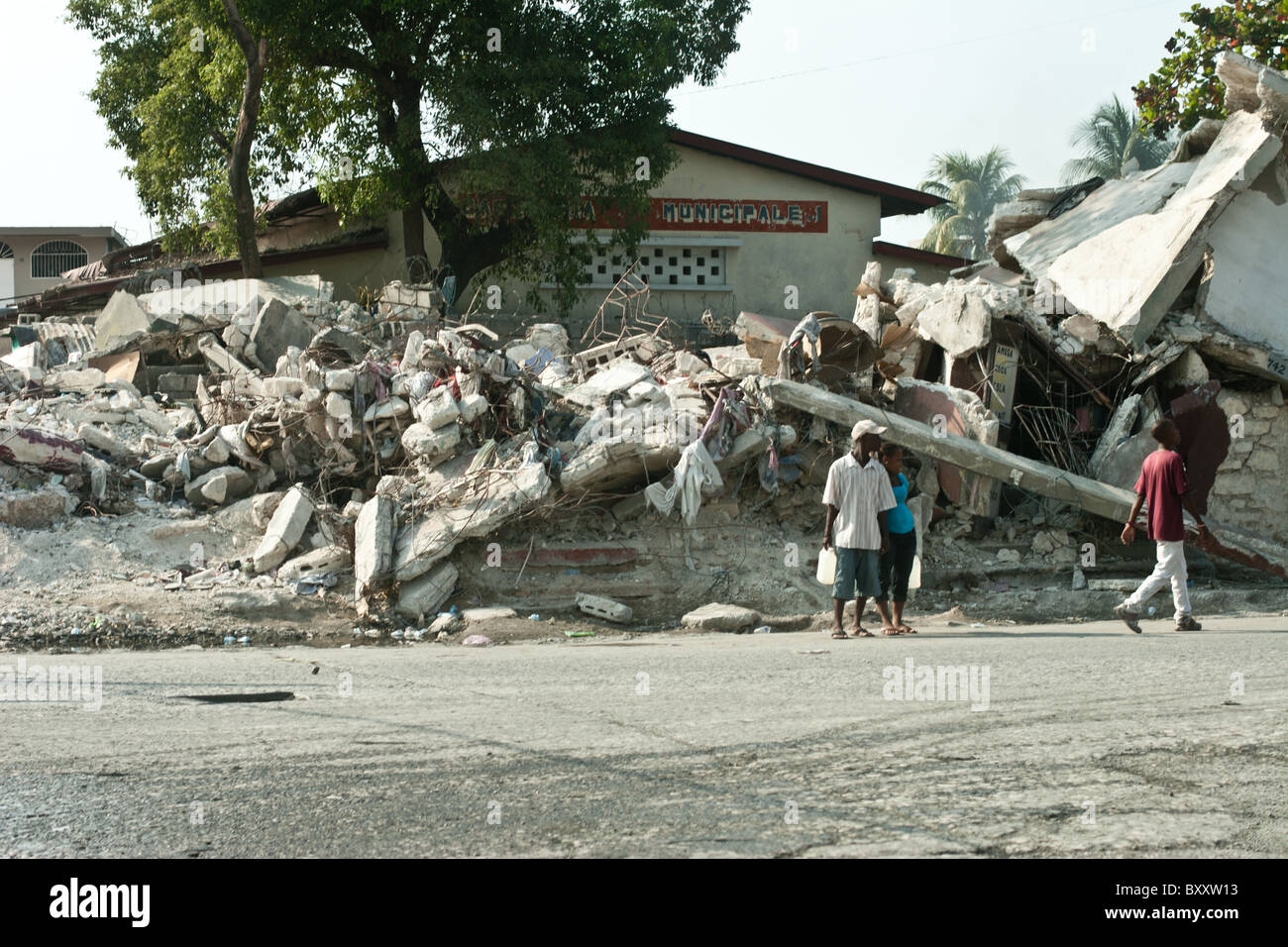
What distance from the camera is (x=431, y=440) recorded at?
11.0 meters

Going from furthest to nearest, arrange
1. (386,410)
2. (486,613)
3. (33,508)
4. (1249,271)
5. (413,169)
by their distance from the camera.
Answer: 1. (413,169)
2. (1249,271)
3. (386,410)
4. (33,508)
5. (486,613)

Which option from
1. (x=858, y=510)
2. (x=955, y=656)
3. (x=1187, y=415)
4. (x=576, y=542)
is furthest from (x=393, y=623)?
(x=1187, y=415)

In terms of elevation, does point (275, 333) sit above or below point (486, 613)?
above

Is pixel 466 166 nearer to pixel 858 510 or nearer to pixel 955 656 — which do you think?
pixel 858 510

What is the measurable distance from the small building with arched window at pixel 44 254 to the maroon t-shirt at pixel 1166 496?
31109mm

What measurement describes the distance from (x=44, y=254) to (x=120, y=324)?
1961 centimetres

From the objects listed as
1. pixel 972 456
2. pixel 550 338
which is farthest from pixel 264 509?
pixel 972 456

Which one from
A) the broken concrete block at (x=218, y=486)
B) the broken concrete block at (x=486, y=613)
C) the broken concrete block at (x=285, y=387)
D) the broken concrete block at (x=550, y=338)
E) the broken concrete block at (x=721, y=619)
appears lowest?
the broken concrete block at (x=721, y=619)

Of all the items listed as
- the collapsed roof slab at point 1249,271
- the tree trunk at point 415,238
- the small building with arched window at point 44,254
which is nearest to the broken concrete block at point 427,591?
the collapsed roof slab at point 1249,271

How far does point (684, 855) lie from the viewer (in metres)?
3.48

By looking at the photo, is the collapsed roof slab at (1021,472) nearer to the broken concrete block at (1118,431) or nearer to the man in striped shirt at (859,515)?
the broken concrete block at (1118,431)

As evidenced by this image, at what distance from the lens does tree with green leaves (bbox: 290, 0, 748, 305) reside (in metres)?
17.9

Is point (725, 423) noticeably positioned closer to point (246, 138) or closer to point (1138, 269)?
point (1138, 269)

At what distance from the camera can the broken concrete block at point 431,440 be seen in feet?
36.0
